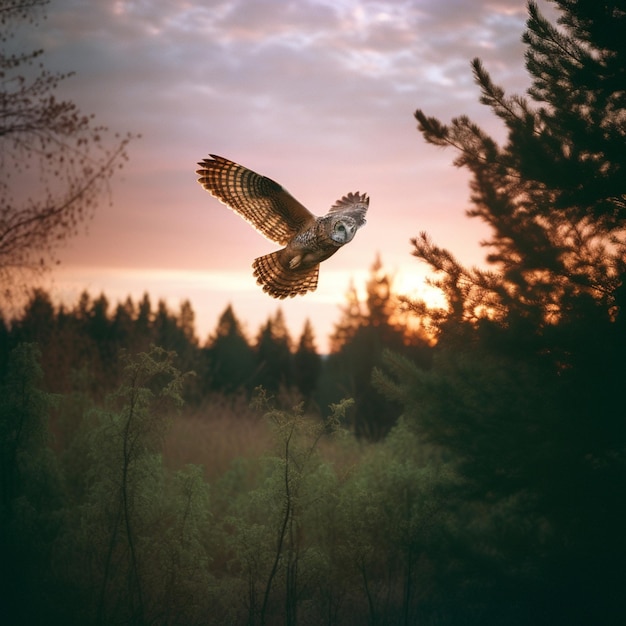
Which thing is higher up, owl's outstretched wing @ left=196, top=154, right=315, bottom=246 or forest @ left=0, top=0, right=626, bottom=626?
owl's outstretched wing @ left=196, top=154, right=315, bottom=246

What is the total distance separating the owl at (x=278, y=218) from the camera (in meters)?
4.26

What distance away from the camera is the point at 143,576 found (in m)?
4.39

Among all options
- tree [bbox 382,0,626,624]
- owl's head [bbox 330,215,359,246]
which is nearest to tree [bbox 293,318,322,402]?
tree [bbox 382,0,626,624]

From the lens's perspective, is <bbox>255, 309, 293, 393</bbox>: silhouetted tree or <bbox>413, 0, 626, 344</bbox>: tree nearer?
<bbox>413, 0, 626, 344</bbox>: tree

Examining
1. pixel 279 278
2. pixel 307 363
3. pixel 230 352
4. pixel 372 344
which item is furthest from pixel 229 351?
pixel 279 278

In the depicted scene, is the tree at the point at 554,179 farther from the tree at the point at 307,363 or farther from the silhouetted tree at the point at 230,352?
the tree at the point at 307,363

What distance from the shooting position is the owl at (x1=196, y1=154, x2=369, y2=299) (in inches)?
168

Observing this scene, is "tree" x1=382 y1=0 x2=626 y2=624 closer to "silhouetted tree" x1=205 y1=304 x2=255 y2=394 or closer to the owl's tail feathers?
the owl's tail feathers

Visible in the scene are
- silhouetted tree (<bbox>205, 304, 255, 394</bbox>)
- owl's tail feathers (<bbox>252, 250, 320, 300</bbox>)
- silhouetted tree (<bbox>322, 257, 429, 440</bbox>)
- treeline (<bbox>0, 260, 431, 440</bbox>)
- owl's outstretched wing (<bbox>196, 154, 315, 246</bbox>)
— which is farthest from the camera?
silhouetted tree (<bbox>205, 304, 255, 394</bbox>)

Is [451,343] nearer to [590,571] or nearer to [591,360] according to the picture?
[591,360]

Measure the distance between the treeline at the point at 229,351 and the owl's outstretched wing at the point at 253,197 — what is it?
3.99 ft

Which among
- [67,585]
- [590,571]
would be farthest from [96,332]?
[590,571]

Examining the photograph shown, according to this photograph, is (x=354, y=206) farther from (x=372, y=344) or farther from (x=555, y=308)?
(x=372, y=344)

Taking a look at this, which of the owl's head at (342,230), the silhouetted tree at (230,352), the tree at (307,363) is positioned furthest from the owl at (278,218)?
the tree at (307,363)
